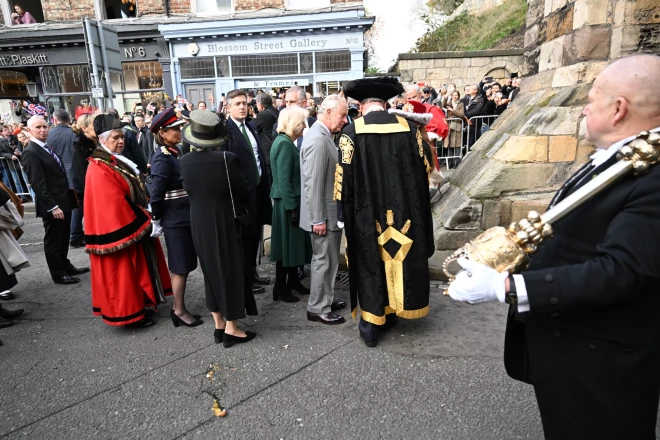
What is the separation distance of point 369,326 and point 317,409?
0.87 meters

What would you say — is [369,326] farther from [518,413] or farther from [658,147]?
[658,147]

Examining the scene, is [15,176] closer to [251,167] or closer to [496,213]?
[251,167]

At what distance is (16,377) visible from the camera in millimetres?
3307

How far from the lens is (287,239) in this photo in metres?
4.23

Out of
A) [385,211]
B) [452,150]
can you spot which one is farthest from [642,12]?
[452,150]

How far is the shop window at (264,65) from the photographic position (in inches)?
618

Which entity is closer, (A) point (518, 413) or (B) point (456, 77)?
(A) point (518, 413)

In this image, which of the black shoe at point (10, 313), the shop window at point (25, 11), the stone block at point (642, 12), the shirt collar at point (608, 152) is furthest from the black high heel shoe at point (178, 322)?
the shop window at point (25, 11)

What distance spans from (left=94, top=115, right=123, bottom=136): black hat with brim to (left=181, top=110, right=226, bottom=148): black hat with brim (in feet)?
3.08

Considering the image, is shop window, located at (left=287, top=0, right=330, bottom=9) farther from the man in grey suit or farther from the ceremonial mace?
the ceremonial mace

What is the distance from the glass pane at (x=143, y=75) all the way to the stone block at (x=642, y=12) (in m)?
15.9

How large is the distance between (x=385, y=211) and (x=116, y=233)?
2286 mm

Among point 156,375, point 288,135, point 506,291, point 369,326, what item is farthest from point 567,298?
point 288,135

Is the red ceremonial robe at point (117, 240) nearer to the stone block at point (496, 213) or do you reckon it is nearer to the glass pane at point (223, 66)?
the stone block at point (496, 213)
